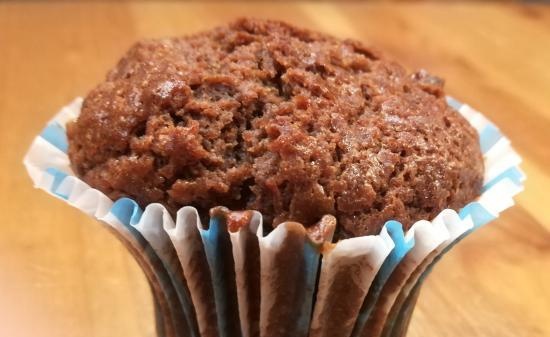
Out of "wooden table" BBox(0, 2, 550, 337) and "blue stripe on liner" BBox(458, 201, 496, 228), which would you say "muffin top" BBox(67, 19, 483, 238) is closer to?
"blue stripe on liner" BBox(458, 201, 496, 228)

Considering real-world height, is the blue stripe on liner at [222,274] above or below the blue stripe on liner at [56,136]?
below

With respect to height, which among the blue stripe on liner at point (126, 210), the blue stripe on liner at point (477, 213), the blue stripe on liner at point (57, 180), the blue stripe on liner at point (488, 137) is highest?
the blue stripe on liner at point (488, 137)

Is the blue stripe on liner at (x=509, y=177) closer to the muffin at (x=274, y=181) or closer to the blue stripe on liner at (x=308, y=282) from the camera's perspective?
the muffin at (x=274, y=181)

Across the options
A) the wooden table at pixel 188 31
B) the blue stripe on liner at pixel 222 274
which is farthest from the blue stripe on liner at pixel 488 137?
the blue stripe on liner at pixel 222 274

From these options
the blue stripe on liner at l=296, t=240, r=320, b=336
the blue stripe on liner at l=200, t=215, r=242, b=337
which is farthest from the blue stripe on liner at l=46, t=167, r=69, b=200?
the blue stripe on liner at l=296, t=240, r=320, b=336

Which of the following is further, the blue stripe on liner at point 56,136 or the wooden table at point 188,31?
the wooden table at point 188,31

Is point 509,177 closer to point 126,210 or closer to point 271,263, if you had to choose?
point 271,263
